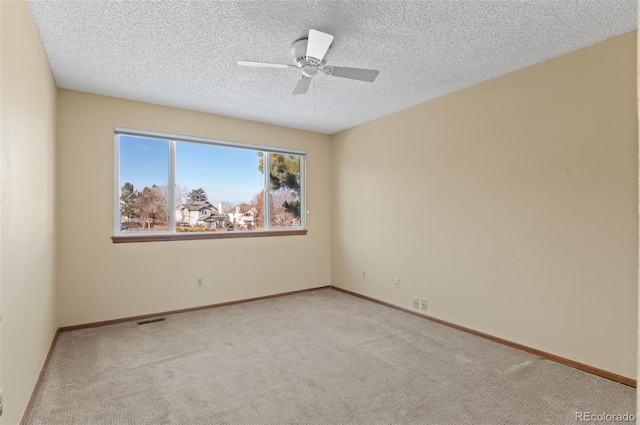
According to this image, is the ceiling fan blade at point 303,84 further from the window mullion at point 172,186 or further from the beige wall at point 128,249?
the window mullion at point 172,186

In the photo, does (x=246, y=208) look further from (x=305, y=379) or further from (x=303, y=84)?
(x=305, y=379)

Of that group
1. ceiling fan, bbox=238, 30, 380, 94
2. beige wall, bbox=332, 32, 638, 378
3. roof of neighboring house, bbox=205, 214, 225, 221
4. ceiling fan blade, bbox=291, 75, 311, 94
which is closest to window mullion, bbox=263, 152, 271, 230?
roof of neighboring house, bbox=205, 214, 225, 221

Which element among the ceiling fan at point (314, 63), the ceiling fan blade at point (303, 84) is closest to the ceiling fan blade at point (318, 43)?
the ceiling fan at point (314, 63)

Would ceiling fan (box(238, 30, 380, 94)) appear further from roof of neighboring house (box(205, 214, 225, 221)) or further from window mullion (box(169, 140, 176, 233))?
roof of neighboring house (box(205, 214, 225, 221))

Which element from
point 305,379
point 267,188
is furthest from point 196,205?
point 305,379

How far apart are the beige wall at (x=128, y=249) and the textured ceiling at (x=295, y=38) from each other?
348mm

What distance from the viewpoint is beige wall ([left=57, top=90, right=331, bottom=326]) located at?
11.4ft

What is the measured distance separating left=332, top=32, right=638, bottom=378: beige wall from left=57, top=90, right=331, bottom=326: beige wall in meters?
1.74

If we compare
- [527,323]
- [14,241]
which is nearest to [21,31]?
[14,241]

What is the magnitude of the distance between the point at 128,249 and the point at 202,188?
1.14 metres

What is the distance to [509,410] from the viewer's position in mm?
2043

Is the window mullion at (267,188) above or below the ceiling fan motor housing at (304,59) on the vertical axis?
below

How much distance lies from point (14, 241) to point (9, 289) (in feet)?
0.82

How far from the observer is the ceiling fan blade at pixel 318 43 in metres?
2.06
